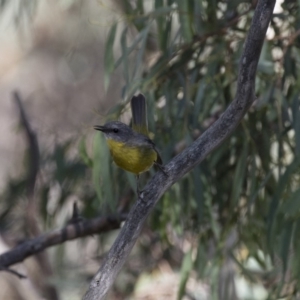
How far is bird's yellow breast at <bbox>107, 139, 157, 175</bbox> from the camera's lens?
7.40 ft

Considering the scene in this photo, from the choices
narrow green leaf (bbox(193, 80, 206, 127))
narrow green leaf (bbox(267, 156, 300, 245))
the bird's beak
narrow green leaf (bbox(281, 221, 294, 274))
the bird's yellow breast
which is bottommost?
narrow green leaf (bbox(281, 221, 294, 274))

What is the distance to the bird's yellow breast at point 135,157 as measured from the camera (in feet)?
7.40

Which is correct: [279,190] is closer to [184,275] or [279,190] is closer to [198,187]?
[198,187]

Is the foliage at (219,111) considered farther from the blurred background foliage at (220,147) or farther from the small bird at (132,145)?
the small bird at (132,145)

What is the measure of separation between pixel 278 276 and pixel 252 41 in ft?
6.21

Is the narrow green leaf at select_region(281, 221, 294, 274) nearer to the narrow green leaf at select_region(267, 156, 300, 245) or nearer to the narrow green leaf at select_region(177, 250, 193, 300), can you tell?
the narrow green leaf at select_region(267, 156, 300, 245)

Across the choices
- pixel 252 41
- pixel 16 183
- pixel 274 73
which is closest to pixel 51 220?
pixel 16 183

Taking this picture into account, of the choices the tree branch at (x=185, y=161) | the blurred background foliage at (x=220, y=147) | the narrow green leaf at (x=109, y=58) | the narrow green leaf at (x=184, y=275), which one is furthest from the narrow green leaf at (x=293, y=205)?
the narrow green leaf at (x=109, y=58)

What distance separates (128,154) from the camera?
7.46 feet

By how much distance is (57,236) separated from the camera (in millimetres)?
2746

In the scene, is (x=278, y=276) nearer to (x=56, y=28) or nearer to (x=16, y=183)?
(x=16, y=183)

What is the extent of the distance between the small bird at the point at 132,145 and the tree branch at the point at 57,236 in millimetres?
434

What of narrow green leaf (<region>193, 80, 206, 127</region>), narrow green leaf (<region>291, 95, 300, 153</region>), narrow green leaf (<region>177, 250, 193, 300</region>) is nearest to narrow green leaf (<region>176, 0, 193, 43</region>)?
narrow green leaf (<region>193, 80, 206, 127</region>)

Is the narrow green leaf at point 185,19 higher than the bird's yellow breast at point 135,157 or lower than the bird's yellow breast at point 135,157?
higher
